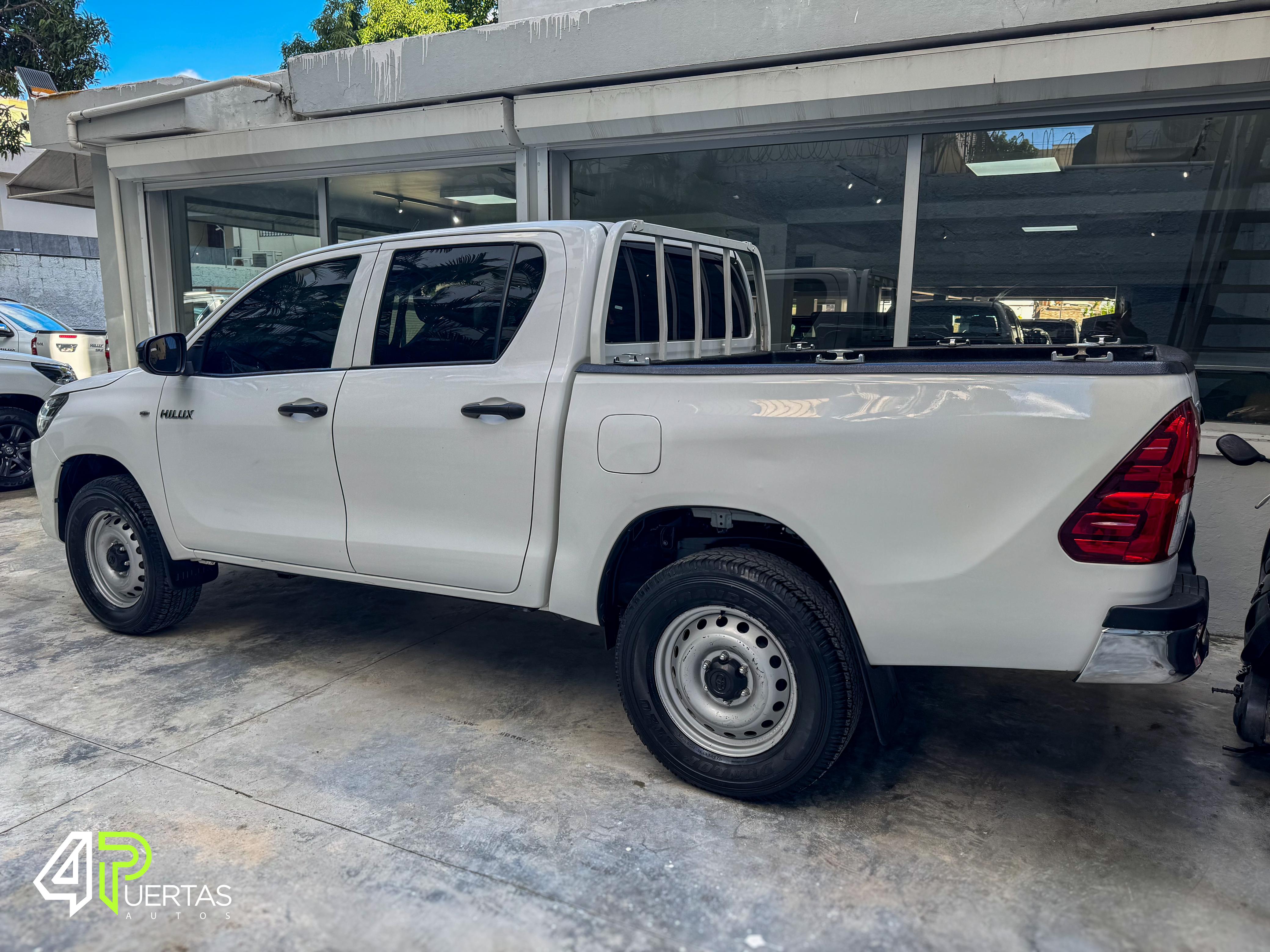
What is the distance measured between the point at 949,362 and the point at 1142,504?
2.12 feet

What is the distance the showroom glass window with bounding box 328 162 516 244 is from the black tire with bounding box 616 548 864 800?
5157mm

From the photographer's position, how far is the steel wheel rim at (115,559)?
4.61m

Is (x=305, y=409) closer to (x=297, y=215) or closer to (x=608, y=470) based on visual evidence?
(x=608, y=470)

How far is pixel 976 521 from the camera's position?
2598 millimetres

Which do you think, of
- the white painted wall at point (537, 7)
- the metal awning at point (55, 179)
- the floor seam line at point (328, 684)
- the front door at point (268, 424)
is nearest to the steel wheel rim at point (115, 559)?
the front door at point (268, 424)

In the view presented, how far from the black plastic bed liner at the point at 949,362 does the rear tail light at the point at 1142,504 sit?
18 centimetres

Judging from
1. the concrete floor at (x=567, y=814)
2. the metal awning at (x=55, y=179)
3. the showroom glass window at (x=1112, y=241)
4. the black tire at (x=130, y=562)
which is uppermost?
the metal awning at (x=55, y=179)

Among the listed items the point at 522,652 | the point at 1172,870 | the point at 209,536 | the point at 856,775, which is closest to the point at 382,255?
the point at 209,536

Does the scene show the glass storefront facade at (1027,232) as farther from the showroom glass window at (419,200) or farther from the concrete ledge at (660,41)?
the showroom glass window at (419,200)

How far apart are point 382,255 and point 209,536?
5.30 feet

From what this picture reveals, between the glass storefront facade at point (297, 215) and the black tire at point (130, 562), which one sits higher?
the glass storefront facade at point (297, 215)

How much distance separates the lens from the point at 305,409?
383cm

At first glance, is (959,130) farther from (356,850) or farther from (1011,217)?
(356,850)

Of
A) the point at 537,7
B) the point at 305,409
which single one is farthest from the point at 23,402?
the point at 305,409
